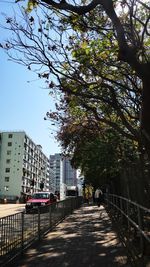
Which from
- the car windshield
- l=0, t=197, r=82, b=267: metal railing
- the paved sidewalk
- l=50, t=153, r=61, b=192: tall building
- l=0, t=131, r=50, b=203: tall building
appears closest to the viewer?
l=0, t=197, r=82, b=267: metal railing

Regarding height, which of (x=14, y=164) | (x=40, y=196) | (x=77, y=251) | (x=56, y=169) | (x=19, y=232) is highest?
(x=56, y=169)

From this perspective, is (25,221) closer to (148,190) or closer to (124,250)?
(124,250)

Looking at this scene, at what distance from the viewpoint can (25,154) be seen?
110 m

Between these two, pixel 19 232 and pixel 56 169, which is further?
pixel 56 169

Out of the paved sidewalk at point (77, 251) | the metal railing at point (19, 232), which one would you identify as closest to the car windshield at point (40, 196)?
the paved sidewalk at point (77, 251)

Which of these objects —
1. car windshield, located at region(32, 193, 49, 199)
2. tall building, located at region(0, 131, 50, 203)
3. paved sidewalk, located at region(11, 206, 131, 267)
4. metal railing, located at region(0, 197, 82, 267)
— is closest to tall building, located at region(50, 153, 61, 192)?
tall building, located at region(0, 131, 50, 203)

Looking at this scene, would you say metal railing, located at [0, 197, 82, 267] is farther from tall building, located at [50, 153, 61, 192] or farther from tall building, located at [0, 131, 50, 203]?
tall building, located at [50, 153, 61, 192]

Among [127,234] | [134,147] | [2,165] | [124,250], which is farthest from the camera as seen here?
[2,165]

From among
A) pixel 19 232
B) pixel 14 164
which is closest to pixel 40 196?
pixel 19 232

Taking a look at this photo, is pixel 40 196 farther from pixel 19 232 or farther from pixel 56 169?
pixel 56 169

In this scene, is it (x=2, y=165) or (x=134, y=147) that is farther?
(x=2, y=165)

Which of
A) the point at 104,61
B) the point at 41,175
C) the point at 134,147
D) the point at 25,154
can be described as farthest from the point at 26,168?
the point at 104,61

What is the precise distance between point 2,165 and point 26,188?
9.76 metres

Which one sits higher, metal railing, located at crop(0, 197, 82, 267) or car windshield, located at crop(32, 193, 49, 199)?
car windshield, located at crop(32, 193, 49, 199)
